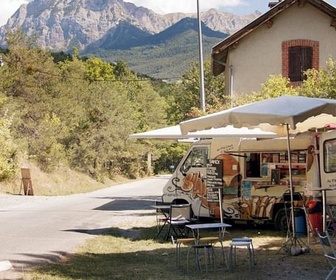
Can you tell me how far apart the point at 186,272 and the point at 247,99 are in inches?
452

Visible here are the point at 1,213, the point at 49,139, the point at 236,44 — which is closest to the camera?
the point at 1,213

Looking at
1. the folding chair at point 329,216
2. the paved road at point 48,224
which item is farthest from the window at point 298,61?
the folding chair at point 329,216

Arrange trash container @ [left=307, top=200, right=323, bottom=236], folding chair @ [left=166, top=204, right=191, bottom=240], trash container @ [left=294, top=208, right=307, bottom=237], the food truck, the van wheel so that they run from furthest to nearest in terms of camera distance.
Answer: the van wheel < the food truck < trash container @ [left=294, top=208, right=307, bottom=237] < folding chair @ [left=166, top=204, right=191, bottom=240] < trash container @ [left=307, top=200, right=323, bottom=236]

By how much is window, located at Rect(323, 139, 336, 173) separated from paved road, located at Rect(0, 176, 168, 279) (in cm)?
565

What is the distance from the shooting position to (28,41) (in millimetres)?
40344

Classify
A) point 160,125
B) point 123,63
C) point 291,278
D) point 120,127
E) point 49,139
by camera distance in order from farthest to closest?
point 123,63, point 160,125, point 120,127, point 49,139, point 291,278

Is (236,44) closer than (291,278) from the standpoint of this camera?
No

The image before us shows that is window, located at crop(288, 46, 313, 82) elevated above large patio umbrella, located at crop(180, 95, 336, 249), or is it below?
above

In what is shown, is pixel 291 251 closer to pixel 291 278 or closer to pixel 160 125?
pixel 291 278

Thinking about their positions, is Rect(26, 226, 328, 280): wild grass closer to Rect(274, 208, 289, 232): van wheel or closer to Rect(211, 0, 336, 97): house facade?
Rect(274, 208, 289, 232): van wheel

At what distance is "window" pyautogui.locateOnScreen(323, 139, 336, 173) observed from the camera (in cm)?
1248

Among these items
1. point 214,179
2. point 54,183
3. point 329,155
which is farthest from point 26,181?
point 329,155

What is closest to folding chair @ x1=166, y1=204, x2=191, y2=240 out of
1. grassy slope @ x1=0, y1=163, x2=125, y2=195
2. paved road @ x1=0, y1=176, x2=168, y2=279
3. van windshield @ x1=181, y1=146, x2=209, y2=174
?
paved road @ x1=0, y1=176, x2=168, y2=279

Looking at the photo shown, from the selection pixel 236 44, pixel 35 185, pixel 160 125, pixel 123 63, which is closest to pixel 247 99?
pixel 236 44
